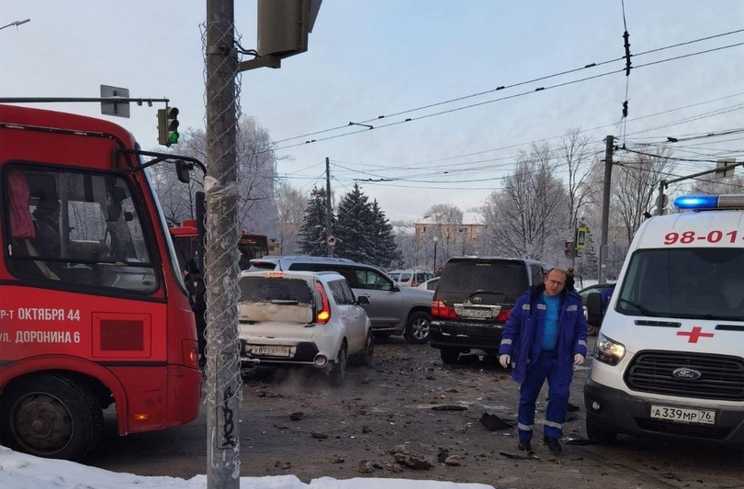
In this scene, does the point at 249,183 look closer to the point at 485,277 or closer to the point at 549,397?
the point at 485,277

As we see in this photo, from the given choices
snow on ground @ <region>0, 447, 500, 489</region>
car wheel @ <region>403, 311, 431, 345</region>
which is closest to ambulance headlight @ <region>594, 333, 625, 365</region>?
snow on ground @ <region>0, 447, 500, 489</region>

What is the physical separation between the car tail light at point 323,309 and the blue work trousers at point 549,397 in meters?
3.50

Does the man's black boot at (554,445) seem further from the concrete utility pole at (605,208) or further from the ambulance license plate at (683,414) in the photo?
the concrete utility pole at (605,208)

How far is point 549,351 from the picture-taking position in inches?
244

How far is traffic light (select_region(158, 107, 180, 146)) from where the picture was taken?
14.2 m

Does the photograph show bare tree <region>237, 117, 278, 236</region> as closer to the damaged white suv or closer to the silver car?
the silver car

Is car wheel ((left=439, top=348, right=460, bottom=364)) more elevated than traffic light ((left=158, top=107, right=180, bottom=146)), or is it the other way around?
traffic light ((left=158, top=107, right=180, bottom=146))

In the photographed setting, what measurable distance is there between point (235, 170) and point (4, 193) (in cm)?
292

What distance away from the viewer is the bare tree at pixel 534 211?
45531mm

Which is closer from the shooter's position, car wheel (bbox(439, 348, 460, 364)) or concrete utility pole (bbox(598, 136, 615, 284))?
car wheel (bbox(439, 348, 460, 364))

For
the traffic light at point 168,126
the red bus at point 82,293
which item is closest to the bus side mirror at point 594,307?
the red bus at point 82,293

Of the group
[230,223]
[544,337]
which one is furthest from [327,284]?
[230,223]

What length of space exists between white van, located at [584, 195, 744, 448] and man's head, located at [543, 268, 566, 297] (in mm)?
591

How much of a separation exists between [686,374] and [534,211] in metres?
41.8
